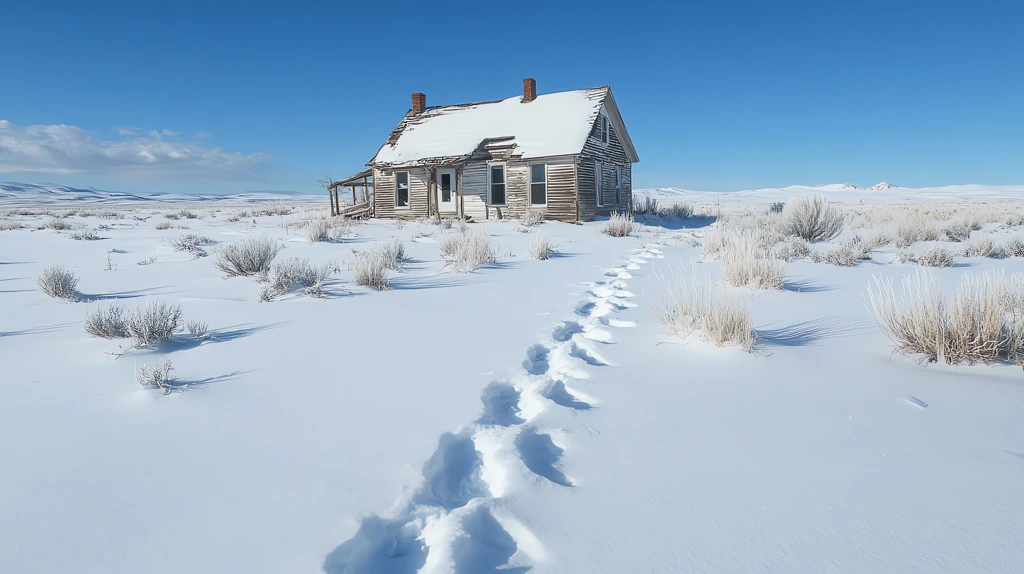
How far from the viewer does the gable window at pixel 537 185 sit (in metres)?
18.8

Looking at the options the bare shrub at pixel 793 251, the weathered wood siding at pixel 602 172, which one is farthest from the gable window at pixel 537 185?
the bare shrub at pixel 793 251

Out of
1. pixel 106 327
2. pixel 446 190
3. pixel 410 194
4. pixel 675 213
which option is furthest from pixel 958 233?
pixel 410 194

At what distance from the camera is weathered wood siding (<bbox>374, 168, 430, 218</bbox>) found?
66.1ft

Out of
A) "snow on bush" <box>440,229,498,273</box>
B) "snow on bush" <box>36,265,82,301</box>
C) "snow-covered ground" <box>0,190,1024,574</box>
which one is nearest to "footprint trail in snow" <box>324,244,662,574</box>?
"snow-covered ground" <box>0,190,1024,574</box>

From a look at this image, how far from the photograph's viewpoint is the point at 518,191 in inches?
746

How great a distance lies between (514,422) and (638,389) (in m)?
0.75

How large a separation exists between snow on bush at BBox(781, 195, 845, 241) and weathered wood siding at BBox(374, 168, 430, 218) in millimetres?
13031

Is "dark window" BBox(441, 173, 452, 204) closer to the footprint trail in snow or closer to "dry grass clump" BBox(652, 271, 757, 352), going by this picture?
"dry grass clump" BBox(652, 271, 757, 352)

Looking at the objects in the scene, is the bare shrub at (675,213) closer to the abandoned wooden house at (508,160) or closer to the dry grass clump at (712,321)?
the abandoned wooden house at (508,160)

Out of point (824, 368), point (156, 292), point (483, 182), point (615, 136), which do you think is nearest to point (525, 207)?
point (483, 182)

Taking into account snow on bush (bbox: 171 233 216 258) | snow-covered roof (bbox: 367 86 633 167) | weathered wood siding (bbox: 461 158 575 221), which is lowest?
snow on bush (bbox: 171 233 216 258)

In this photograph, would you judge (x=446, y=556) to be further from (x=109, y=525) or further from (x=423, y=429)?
(x=109, y=525)

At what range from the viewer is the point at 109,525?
1.49 m

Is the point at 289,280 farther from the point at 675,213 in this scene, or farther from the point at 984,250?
the point at 675,213
